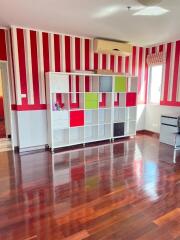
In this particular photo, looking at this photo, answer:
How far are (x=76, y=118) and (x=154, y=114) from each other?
2618 millimetres

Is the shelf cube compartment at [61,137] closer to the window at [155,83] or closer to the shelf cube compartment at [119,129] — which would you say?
the shelf cube compartment at [119,129]

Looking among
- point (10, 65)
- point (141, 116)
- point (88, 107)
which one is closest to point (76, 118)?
point (88, 107)

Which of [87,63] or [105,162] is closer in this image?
[105,162]

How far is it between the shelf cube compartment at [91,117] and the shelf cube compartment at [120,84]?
0.83 meters

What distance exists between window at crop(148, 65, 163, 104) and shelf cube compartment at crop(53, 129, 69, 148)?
3.00 metres

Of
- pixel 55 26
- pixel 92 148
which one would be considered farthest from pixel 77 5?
pixel 92 148

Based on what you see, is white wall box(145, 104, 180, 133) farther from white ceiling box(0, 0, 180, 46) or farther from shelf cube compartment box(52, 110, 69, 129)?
shelf cube compartment box(52, 110, 69, 129)

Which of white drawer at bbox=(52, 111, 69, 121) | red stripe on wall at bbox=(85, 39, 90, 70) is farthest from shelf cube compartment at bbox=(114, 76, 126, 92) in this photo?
white drawer at bbox=(52, 111, 69, 121)

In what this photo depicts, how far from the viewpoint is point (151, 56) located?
5.61 meters

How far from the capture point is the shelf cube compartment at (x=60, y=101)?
438cm

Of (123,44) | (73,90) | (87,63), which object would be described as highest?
(123,44)

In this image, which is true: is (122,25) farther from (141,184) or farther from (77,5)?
(141,184)

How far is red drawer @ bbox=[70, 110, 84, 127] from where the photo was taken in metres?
4.49

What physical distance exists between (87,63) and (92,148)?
2.21 m
